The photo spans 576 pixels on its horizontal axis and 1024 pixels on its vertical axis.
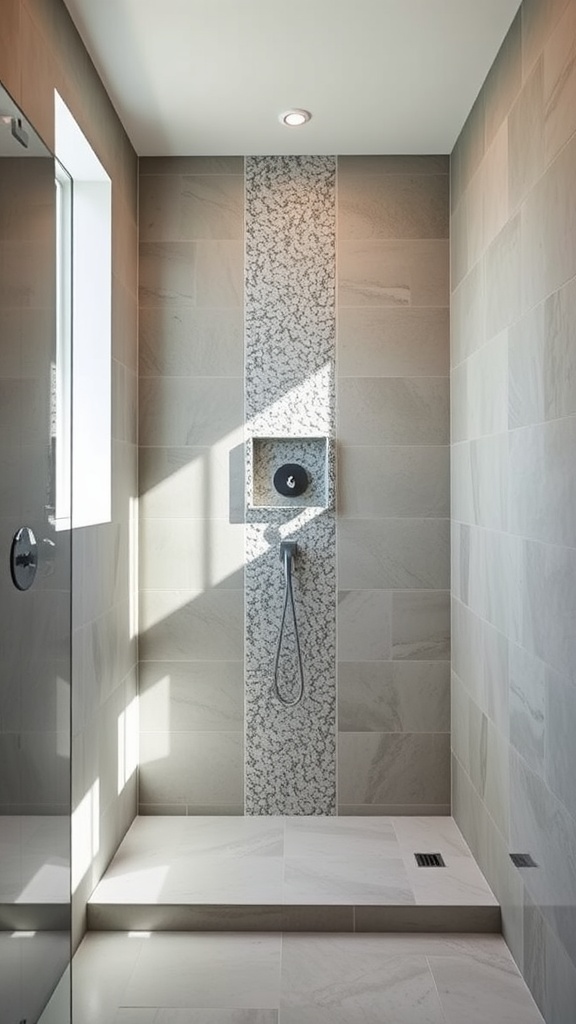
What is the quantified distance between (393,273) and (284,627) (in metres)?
1.47

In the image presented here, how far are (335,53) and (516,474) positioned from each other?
1.40 m

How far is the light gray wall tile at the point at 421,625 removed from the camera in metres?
3.55

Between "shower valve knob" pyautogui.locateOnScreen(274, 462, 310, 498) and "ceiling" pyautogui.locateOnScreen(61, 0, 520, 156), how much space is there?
124 centimetres

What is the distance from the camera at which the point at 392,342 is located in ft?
11.6

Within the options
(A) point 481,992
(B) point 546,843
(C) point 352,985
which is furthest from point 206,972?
(B) point 546,843

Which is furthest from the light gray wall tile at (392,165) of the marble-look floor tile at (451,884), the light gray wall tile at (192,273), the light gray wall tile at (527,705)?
the marble-look floor tile at (451,884)

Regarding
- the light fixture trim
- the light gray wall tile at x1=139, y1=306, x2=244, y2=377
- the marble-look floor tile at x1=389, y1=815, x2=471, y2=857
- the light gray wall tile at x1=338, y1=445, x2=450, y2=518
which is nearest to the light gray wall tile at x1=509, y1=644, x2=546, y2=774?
the marble-look floor tile at x1=389, y1=815, x2=471, y2=857

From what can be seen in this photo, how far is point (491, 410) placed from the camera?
2840mm

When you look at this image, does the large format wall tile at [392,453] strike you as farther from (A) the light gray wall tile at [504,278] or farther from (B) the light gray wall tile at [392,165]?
(A) the light gray wall tile at [504,278]

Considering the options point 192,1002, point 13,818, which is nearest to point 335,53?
point 13,818

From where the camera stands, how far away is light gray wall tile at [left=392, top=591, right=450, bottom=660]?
355 cm

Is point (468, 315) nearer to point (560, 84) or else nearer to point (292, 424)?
point (292, 424)

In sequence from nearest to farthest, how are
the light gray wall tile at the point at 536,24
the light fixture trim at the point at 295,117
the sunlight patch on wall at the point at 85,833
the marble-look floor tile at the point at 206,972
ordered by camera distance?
the light gray wall tile at the point at 536,24 → the marble-look floor tile at the point at 206,972 → the sunlight patch on wall at the point at 85,833 → the light fixture trim at the point at 295,117

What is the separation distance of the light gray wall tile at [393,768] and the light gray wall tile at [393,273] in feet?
5.66
